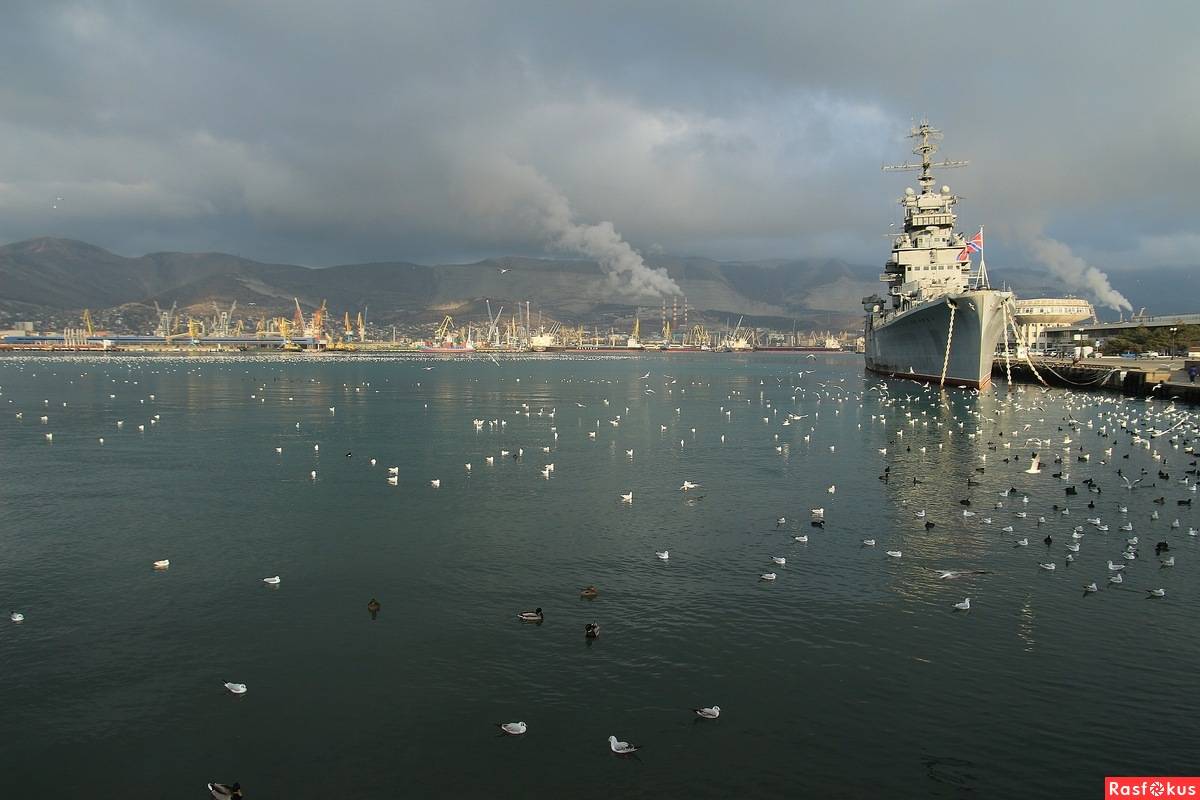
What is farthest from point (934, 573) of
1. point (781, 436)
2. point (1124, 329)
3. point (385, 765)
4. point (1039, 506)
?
point (1124, 329)

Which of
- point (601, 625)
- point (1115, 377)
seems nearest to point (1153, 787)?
point (601, 625)

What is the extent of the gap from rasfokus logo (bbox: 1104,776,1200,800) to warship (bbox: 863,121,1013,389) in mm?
67226

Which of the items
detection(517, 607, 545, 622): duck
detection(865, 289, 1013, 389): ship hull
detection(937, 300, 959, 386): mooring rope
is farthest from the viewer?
detection(937, 300, 959, 386): mooring rope

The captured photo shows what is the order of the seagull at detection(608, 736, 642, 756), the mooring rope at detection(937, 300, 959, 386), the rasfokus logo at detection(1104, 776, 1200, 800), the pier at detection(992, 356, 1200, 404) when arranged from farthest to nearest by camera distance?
1. the mooring rope at detection(937, 300, 959, 386)
2. the pier at detection(992, 356, 1200, 404)
3. the seagull at detection(608, 736, 642, 756)
4. the rasfokus logo at detection(1104, 776, 1200, 800)

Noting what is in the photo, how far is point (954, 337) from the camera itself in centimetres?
8612

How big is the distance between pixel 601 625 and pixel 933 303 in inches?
2905

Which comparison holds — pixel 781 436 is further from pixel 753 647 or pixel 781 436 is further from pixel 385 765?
pixel 385 765

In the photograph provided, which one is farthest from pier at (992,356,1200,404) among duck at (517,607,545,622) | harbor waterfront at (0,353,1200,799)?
duck at (517,607,545,622)

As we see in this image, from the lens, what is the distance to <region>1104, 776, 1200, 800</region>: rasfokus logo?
13.4m

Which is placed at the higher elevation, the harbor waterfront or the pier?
the pier

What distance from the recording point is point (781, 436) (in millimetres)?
55906

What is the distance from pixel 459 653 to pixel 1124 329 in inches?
6853

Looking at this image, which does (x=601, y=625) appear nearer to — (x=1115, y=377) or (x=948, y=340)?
(x=948, y=340)

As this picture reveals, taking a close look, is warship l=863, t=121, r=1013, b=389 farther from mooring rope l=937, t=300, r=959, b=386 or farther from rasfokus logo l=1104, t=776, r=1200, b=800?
rasfokus logo l=1104, t=776, r=1200, b=800
